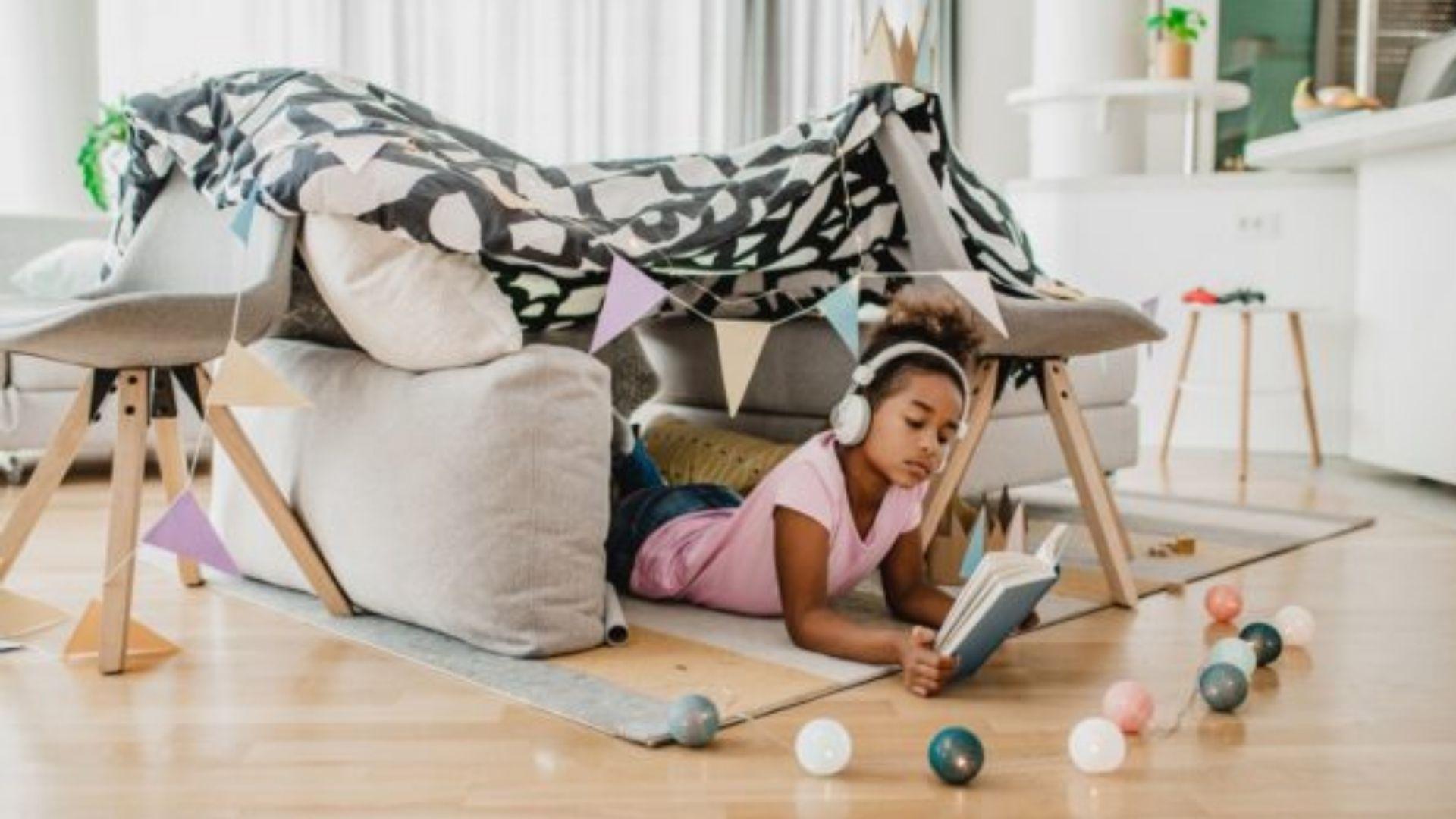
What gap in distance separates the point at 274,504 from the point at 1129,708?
4.28 feet

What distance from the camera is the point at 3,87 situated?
518cm

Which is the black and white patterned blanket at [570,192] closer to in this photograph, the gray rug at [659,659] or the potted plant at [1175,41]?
the gray rug at [659,659]

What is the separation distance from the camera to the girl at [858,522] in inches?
76.0

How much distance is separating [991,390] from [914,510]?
1.10 feet

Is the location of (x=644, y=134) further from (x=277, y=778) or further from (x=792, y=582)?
(x=277, y=778)

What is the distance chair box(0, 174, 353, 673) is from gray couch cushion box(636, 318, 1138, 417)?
1.08m

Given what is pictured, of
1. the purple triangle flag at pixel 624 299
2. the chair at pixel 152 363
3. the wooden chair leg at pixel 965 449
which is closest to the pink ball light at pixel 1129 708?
the wooden chair leg at pixel 965 449

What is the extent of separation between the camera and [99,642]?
1.91 m

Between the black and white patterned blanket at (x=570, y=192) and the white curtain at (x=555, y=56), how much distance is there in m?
3.31

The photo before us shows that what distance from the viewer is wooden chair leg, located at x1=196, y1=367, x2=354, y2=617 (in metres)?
2.07

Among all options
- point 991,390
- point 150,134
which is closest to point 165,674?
point 150,134

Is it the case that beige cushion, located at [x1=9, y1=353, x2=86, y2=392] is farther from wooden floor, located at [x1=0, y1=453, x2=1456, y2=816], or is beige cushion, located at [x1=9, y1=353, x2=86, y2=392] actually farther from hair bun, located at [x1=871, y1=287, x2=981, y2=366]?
hair bun, located at [x1=871, y1=287, x2=981, y2=366]

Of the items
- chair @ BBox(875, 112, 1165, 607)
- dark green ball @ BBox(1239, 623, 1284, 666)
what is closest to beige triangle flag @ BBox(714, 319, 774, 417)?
chair @ BBox(875, 112, 1165, 607)

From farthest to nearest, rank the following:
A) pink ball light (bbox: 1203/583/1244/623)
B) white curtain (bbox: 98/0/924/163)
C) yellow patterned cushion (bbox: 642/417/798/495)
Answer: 1. white curtain (bbox: 98/0/924/163)
2. yellow patterned cushion (bbox: 642/417/798/495)
3. pink ball light (bbox: 1203/583/1244/623)
